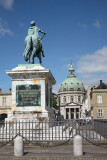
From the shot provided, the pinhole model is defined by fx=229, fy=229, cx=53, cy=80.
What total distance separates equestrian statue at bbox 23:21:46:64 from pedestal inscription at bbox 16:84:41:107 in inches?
84.4

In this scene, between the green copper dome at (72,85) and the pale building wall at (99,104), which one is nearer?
the pale building wall at (99,104)

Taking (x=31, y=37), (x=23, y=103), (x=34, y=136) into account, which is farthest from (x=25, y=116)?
(x=31, y=37)

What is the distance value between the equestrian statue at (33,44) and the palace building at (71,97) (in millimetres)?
130367

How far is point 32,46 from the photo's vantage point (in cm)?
1573

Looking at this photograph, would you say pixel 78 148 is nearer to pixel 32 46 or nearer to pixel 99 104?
pixel 32 46

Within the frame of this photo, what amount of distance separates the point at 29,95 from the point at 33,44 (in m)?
3.61

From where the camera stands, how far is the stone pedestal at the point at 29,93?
13844mm

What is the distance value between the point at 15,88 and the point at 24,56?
8.21 feet

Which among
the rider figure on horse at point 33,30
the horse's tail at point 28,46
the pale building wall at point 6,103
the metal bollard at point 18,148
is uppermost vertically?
the rider figure on horse at point 33,30

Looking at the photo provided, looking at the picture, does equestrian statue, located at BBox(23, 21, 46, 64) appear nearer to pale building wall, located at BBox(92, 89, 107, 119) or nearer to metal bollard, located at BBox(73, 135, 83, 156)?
metal bollard, located at BBox(73, 135, 83, 156)

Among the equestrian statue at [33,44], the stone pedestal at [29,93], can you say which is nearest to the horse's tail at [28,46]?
the equestrian statue at [33,44]

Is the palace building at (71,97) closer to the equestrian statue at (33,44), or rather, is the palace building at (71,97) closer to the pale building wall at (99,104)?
the pale building wall at (99,104)

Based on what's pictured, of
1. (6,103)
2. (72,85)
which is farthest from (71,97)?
(6,103)

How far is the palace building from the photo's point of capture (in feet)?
482
